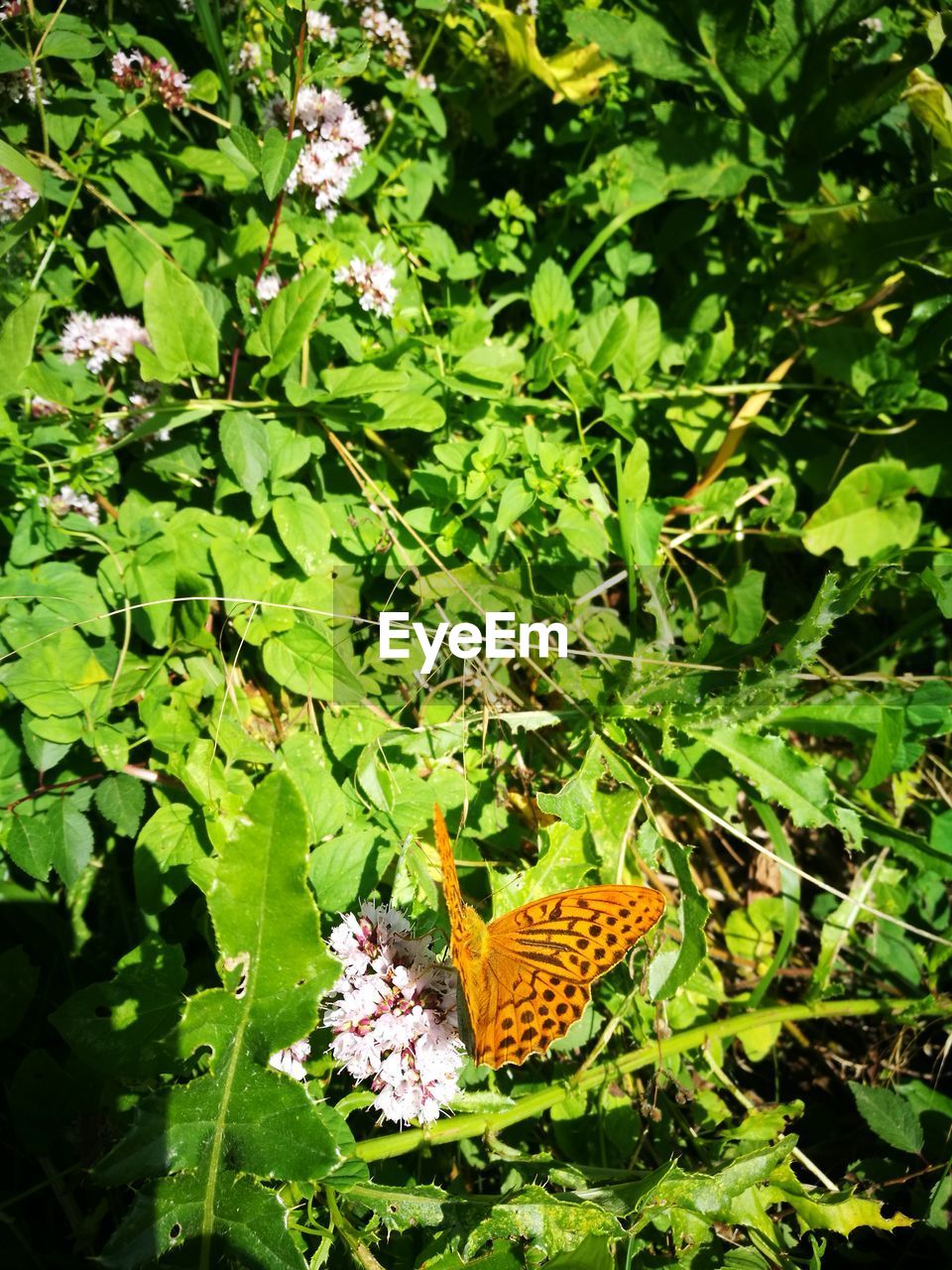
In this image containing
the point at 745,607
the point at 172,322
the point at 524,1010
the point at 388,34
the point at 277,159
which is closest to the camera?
the point at 524,1010

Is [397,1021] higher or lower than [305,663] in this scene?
lower

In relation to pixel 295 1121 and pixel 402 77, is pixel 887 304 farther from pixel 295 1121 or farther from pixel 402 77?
pixel 295 1121

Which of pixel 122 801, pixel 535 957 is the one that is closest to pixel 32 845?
pixel 122 801

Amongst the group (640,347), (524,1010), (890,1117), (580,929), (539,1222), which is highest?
(640,347)

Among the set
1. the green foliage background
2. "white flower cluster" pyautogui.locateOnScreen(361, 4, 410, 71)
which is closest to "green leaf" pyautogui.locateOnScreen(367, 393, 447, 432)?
the green foliage background

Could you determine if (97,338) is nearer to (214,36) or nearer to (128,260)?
(128,260)

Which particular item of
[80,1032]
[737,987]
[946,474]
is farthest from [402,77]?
[737,987]

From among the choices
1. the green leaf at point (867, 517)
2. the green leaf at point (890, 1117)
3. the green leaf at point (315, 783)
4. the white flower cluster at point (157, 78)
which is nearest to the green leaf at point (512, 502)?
the green leaf at point (315, 783)
